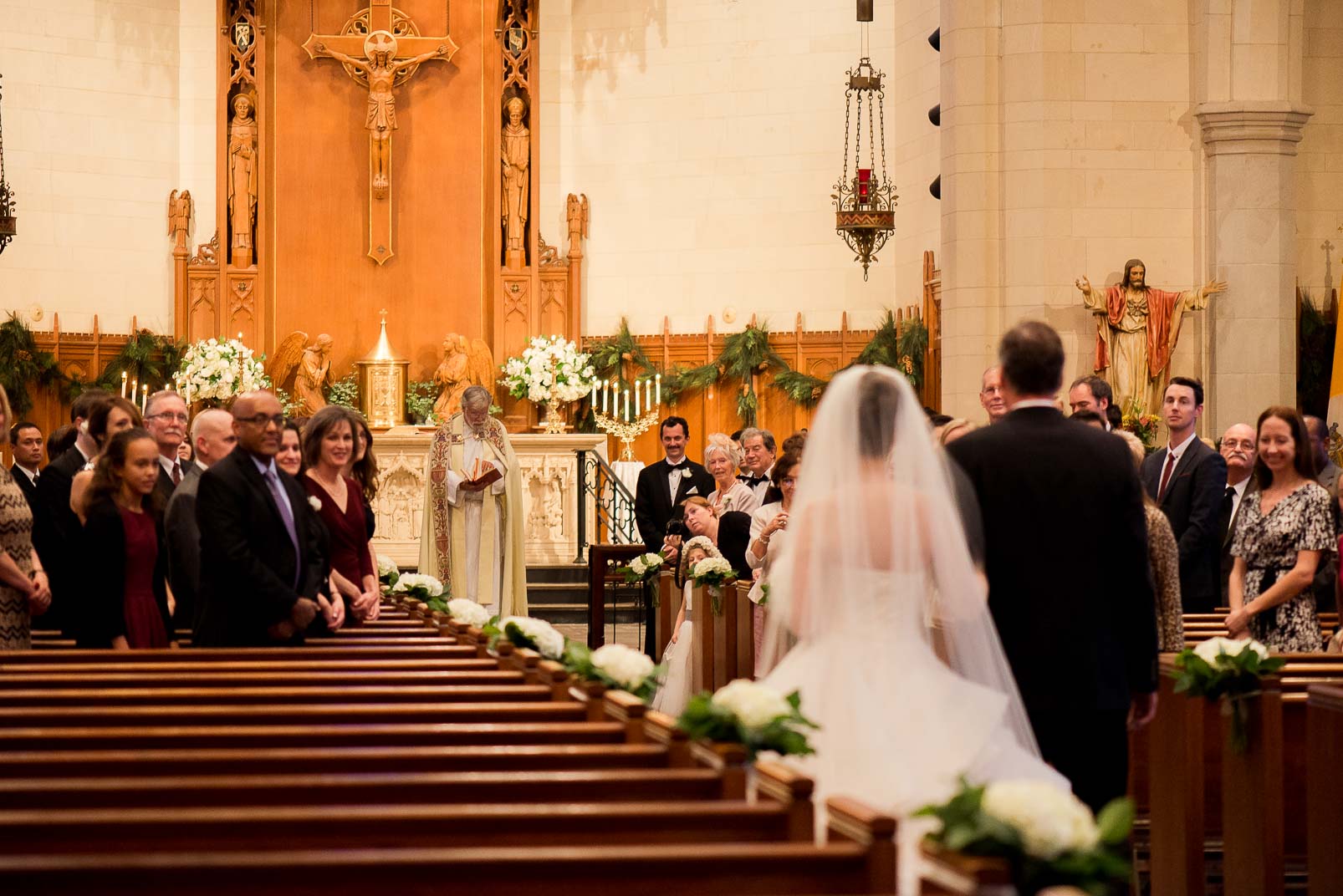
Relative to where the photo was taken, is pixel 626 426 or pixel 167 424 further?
pixel 626 426

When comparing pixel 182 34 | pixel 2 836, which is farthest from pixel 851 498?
pixel 182 34

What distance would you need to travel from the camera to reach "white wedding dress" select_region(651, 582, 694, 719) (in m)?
8.48

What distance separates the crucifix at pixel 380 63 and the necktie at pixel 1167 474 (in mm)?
10320

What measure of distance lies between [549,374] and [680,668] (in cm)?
648

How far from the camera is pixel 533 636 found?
18.4 ft

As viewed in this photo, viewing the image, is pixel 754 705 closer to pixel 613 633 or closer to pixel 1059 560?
pixel 1059 560

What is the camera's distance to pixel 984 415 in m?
11.5

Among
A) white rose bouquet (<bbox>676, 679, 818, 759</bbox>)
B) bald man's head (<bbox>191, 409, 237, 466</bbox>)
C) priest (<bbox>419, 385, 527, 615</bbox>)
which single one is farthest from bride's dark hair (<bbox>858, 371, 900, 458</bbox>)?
priest (<bbox>419, 385, 527, 615</bbox>)

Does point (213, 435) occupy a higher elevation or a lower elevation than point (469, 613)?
higher

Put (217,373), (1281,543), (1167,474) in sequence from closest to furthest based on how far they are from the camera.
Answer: (1281,543) < (1167,474) < (217,373)

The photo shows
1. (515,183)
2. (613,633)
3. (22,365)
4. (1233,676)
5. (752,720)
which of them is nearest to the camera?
(752,720)

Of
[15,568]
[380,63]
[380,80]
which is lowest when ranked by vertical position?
[15,568]

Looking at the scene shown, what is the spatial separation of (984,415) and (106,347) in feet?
27.0

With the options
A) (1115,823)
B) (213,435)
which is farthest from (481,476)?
(1115,823)
